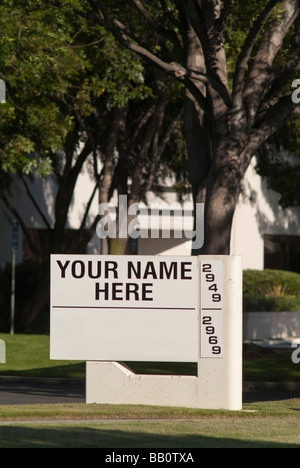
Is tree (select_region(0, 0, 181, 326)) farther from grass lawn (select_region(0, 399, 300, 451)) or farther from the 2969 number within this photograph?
grass lawn (select_region(0, 399, 300, 451))

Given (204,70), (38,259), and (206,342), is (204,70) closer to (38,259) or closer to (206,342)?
(206,342)

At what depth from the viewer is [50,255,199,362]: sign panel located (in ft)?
46.2

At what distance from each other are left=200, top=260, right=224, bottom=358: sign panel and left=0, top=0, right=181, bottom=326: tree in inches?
257

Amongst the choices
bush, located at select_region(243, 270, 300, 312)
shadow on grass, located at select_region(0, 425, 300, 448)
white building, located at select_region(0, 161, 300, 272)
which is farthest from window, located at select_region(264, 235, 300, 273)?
shadow on grass, located at select_region(0, 425, 300, 448)

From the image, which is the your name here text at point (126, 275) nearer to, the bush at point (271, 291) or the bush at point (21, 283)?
the bush at point (271, 291)

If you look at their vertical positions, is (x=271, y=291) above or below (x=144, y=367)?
above

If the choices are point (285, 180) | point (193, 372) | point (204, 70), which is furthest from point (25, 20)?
point (285, 180)

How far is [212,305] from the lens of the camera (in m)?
14.1

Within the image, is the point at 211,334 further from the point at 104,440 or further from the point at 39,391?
the point at 39,391

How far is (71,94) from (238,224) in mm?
18107

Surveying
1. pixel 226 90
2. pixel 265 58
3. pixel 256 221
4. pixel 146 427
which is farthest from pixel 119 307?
pixel 256 221

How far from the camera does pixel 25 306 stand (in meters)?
35.1

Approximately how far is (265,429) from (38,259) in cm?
2471

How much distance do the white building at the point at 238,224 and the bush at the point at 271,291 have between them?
Result: 3898 millimetres
